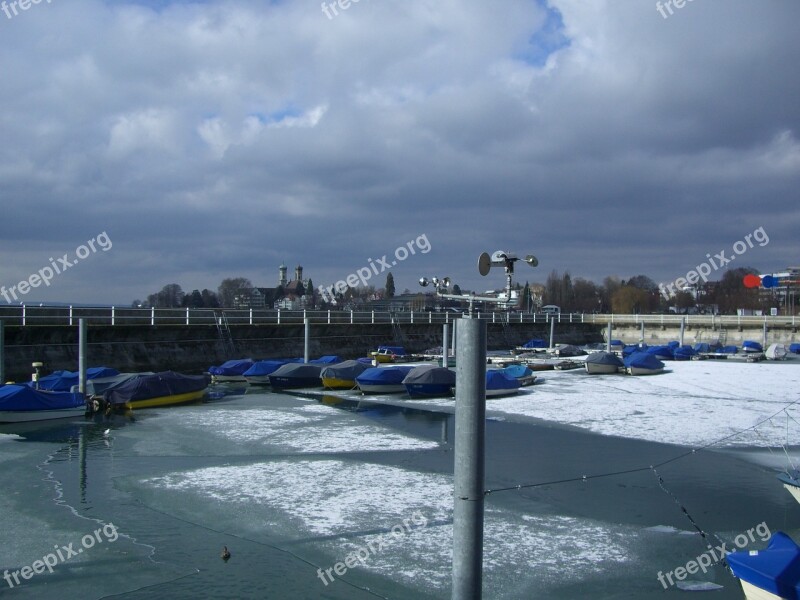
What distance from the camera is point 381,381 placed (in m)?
35.6

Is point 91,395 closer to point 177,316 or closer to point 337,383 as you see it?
point 337,383

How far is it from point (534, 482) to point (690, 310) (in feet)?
494

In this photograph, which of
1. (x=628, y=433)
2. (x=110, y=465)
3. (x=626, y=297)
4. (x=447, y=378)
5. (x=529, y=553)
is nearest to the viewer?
(x=529, y=553)

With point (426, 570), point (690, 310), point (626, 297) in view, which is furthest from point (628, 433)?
point (690, 310)

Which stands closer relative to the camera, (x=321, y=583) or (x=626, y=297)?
(x=321, y=583)

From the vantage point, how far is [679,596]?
34.3 feet

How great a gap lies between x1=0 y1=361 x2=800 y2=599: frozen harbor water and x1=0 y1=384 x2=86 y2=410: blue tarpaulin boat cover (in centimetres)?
85

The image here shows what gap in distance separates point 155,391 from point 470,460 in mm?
27776

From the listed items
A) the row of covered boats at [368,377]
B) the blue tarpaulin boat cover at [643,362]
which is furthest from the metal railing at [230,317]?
the blue tarpaulin boat cover at [643,362]

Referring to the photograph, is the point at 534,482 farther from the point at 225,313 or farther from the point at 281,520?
the point at 225,313

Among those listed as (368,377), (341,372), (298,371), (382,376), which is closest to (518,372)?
(382,376)

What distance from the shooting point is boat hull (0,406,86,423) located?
25656 mm

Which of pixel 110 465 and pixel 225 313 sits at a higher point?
pixel 225 313

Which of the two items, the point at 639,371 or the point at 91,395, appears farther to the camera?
the point at 639,371
